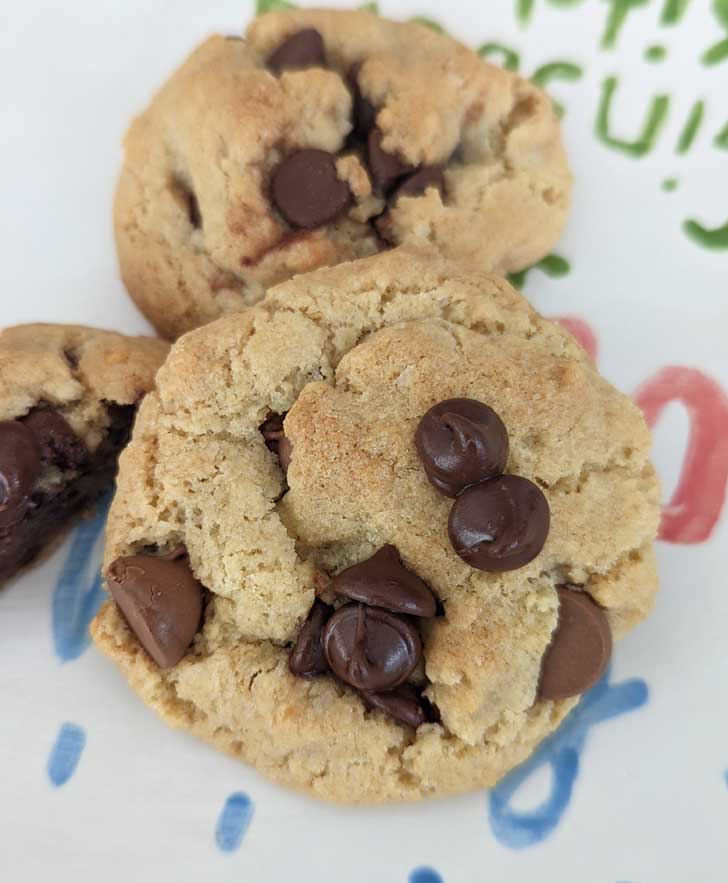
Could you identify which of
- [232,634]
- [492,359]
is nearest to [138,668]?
[232,634]

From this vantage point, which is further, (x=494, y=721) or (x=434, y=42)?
(x=434, y=42)

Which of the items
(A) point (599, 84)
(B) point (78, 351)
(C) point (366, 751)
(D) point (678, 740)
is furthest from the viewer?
(A) point (599, 84)

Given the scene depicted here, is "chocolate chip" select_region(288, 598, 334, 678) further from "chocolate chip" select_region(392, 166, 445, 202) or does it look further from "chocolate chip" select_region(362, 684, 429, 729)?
"chocolate chip" select_region(392, 166, 445, 202)

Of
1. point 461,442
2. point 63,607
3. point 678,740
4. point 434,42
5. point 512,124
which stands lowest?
point 63,607

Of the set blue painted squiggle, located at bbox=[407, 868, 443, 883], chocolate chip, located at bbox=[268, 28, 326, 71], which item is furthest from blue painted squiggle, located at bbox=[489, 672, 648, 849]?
chocolate chip, located at bbox=[268, 28, 326, 71]

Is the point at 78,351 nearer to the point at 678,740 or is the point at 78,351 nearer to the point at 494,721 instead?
the point at 494,721

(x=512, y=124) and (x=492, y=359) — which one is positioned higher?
(x=512, y=124)
